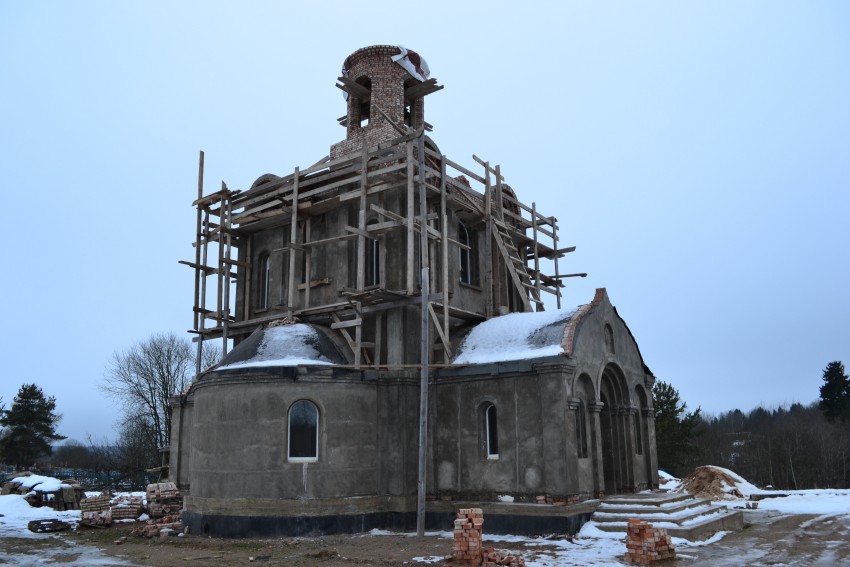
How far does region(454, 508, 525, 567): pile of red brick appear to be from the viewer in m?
11.7

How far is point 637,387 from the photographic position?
20812 millimetres

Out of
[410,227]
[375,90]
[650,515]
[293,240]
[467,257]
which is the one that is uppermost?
[375,90]

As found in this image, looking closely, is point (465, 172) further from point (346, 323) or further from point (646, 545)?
point (646, 545)

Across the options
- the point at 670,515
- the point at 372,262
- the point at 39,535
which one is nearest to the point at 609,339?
the point at 670,515

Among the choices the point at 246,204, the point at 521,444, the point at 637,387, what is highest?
the point at 246,204

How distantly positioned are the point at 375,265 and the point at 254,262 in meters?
4.78

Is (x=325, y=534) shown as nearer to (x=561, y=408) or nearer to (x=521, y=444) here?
(x=521, y=444)

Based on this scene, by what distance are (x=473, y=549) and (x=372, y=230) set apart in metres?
9.28

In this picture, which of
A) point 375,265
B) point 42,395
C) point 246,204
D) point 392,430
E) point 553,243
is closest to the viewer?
point 392,430

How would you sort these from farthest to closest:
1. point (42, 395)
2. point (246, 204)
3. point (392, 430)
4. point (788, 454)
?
point (42, 395) < point (788, 454) < point (246, 204) < point (392, 430)

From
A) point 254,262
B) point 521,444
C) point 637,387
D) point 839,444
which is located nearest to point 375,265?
point 254,262

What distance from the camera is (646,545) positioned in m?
12.1

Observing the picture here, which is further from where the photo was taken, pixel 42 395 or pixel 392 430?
pixel 42 395

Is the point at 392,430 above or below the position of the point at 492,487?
above
